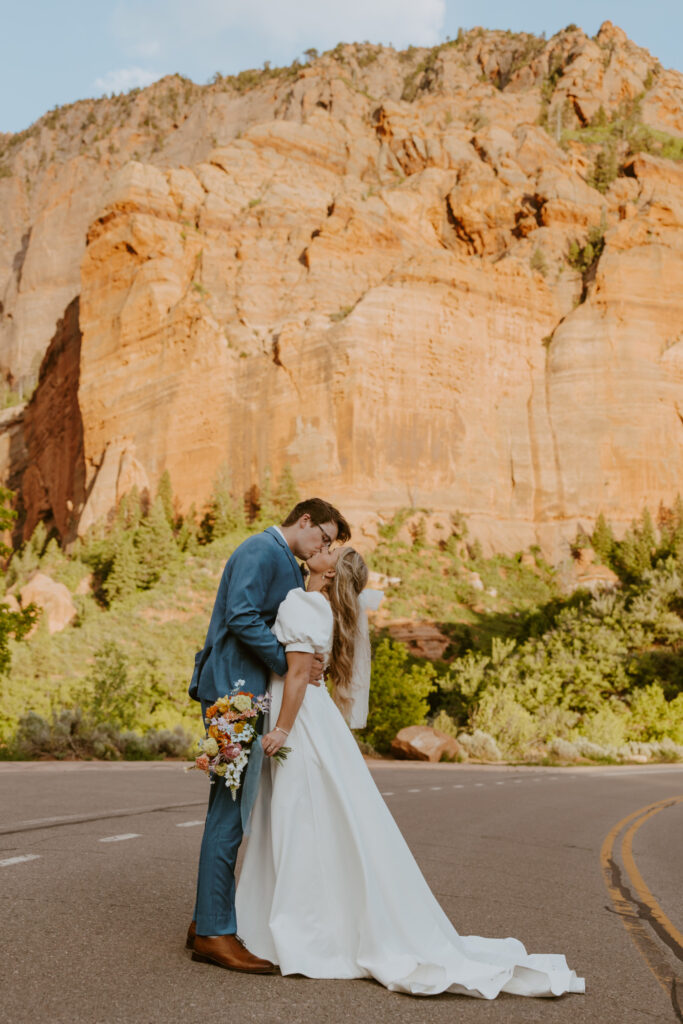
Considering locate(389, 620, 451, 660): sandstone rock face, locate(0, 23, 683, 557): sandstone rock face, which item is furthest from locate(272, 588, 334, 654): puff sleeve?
locate(0, 23, 683, 557): sandstone rock face

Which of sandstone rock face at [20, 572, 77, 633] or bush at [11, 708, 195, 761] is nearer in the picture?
bush at [11, 708, 195, 761]

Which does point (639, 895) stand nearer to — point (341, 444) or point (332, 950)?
point (332, 950)

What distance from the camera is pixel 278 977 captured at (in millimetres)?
3955

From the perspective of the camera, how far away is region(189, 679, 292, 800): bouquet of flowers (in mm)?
4152

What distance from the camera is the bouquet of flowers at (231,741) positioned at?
163 inches

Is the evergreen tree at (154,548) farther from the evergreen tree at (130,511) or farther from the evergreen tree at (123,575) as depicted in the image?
the evergreen tree at (130,511)

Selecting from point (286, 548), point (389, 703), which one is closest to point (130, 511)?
point (389, 703)

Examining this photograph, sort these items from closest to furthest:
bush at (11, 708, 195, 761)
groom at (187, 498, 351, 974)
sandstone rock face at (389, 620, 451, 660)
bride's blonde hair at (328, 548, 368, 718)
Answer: groom at (187, 498, 351, 974)
bride's blonde hair at (328, 548, 368, 718)
bush at (11, 708, 195, 761)
sandstone rock face at (389, 620, 451, 660)

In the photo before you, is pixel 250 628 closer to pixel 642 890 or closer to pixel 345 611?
pixel 345 611

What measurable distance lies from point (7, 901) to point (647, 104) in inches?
4020

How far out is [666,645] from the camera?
3769 cm

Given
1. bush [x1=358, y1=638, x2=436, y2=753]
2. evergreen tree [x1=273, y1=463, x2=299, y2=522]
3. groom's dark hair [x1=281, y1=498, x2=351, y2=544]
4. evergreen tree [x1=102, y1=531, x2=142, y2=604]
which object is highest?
evergreen tree [x1=273, y1=463, x2=299, y2=522]

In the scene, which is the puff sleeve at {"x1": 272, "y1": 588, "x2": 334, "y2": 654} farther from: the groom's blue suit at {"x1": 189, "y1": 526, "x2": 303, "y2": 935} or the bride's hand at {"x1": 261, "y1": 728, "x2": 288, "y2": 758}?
the bride's hand at {"x1": 261, "y1": 728, "x2": 288, "y2": 758}

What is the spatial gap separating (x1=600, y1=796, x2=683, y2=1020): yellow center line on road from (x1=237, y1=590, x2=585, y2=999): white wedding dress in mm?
733
